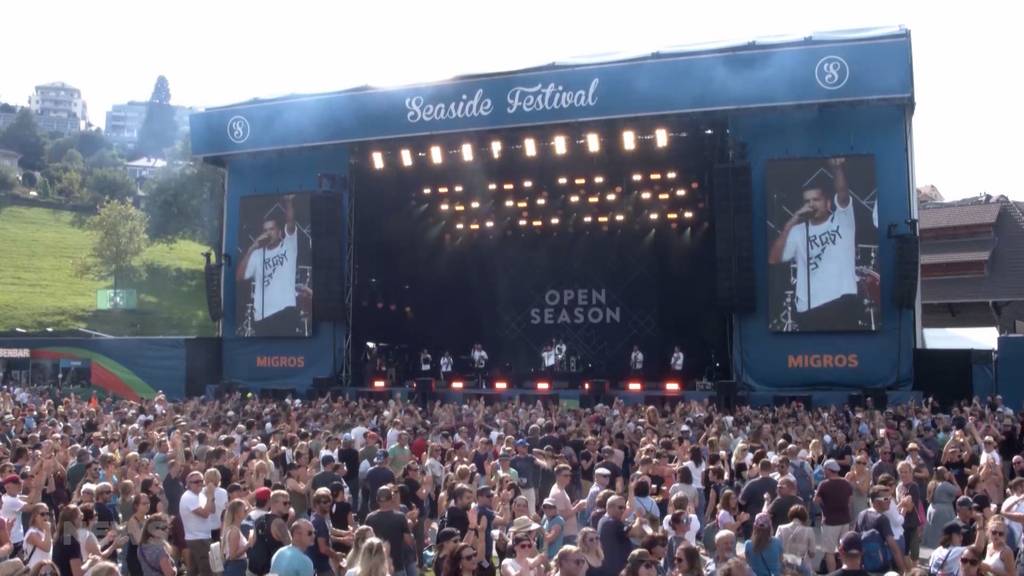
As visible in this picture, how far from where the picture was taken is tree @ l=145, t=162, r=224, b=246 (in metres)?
63.0

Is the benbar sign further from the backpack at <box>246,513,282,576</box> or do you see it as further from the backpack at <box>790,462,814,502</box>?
the backpack at <box>246,513,282,576</box>

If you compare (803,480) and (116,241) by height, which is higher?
(116,241)

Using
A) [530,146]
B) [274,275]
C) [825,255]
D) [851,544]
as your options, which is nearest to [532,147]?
[530,146]

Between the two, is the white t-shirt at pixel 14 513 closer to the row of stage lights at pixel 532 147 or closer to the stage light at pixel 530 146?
the row of stage lights at pixel 532 147

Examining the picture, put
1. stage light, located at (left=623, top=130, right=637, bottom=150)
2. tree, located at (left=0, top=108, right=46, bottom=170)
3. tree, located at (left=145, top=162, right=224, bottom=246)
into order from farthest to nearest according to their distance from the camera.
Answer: tree, located at (left=0, top=108, right=46, bottom=170) < tree, located at (left=145, top=162, right=224, bottom=246) < stage light, located at (left=623, top=130, right=637, bottom=150)

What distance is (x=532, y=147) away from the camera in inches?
981

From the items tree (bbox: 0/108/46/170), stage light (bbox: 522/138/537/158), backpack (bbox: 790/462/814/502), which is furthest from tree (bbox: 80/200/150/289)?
tree (bbox: 0/108/46/170)

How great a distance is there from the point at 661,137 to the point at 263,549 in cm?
1773

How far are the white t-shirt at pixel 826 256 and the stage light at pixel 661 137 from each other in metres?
3.36

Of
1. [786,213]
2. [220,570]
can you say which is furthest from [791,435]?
[786,213]

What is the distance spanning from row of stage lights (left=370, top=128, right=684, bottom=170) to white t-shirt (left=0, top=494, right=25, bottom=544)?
17.0 m

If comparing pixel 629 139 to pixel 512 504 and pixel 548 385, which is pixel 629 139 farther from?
pixel 512 504

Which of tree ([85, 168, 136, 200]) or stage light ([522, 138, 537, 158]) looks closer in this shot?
stage light ([522, 138, 537, 158])

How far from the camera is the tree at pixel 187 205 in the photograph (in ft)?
207
